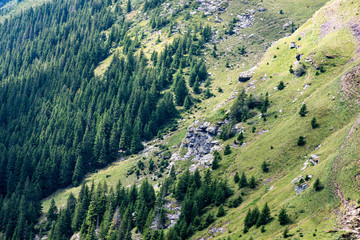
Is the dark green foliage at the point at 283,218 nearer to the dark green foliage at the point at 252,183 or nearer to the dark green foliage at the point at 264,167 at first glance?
the dark green foliage at the point at 252,183

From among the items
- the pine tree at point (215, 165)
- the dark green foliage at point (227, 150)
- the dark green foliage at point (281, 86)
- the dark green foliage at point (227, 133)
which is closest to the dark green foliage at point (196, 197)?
the pine tree at point (215, 165)

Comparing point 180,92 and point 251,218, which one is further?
point 180,92

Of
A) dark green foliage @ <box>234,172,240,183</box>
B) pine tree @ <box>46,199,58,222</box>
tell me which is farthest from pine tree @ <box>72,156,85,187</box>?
dark green foliage @ <box>234,172,240,183</box>

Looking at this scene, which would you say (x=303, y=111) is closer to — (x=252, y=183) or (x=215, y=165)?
(x=252, y=183)

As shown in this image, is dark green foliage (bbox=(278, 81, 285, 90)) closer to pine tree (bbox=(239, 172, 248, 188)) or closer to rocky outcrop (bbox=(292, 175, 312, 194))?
pine tree (bbox=(239, 172, 248, 188))

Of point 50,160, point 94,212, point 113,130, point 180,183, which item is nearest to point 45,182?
point 50,160

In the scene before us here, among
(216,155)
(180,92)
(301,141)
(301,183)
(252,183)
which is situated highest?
(180,92)

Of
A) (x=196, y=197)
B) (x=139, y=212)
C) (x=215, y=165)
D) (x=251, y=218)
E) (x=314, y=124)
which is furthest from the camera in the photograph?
(x=215, y=165)

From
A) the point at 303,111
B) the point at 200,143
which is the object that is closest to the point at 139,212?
the point at 200,143
